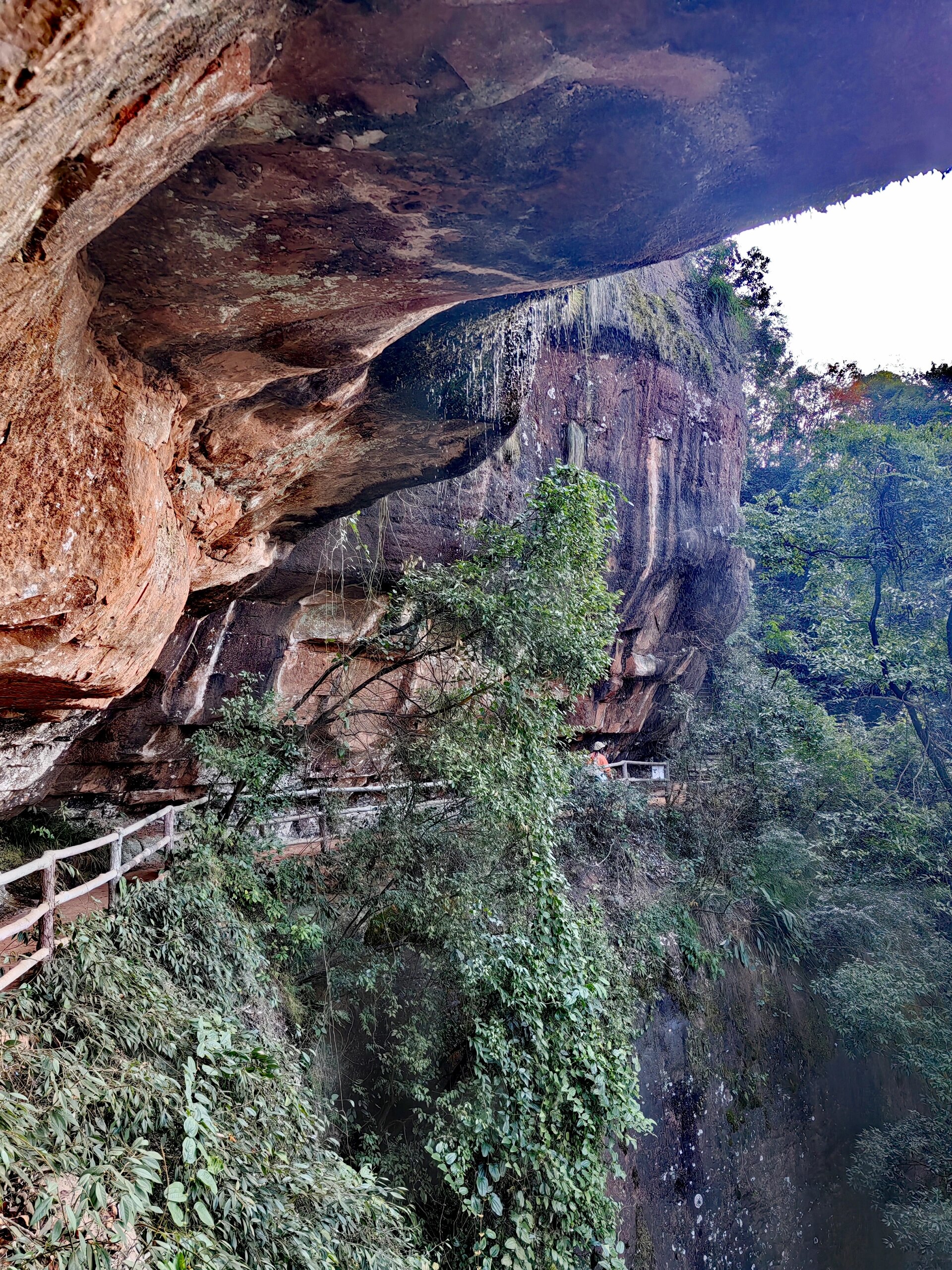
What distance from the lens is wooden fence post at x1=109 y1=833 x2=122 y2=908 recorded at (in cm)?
491

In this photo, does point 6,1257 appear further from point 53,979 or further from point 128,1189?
point 53,979

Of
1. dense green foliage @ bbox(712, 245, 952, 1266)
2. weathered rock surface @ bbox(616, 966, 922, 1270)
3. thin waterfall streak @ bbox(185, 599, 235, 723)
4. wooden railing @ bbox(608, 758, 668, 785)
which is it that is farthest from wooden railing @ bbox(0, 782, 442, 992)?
wooden railing @ bbox(608, 758, 668, 785)

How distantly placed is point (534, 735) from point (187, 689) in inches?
172

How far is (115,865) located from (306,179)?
164 inches

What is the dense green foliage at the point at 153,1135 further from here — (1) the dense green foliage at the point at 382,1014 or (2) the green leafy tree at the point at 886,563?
(2) the green leafy tree at the point at 886,563

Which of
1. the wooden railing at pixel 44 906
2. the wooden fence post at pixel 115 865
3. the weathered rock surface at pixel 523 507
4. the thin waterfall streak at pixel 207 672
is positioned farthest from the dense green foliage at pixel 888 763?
the wooden railing at pixel 44 906

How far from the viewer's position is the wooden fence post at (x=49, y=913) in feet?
12.1

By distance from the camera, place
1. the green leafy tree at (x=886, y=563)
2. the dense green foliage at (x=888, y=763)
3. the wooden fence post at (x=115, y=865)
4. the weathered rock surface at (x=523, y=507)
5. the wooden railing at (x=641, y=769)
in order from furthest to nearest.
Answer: the wooden railing at (x=641, y=769) → the green leafy tree at (x=886, y=563) → the dense green foliage at (x=888, y=763) → the weathered rock surface at (x=523, y=507) → the wooden fence post at (x=115, y=865)

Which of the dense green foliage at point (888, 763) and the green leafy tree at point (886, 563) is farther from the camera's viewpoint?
the green leafy tree at point (886, 563)

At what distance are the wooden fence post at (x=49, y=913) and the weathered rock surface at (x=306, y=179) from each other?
1290mm

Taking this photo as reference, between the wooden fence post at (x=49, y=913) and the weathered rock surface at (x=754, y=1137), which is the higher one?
the wooden fence post at (x=49, y=913)

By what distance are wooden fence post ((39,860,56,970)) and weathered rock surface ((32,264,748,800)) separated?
420 centimetres

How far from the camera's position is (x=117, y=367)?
4102mm

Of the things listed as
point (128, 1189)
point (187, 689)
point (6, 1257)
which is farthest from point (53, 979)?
point (187, 689)
